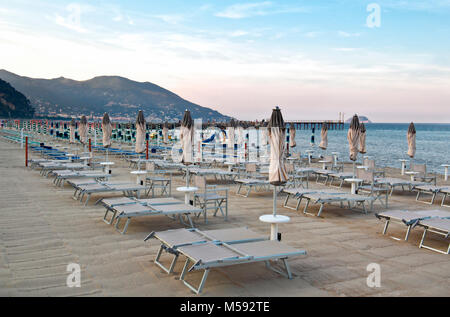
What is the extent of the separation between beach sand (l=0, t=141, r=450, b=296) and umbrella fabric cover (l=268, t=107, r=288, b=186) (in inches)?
46.4

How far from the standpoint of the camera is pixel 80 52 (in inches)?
1017

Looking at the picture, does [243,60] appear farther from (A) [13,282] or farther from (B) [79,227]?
(A) [13,282]

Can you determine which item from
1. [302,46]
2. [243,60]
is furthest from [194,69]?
[302,46]

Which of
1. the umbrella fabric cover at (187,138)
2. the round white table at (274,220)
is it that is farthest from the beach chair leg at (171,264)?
the umbrella fabric cover at (187,138)

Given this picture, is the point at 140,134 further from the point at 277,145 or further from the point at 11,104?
the point at 11,104

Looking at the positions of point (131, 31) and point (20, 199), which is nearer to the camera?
point (20, 199)

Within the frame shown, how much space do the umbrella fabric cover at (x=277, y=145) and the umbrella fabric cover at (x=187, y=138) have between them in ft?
10.2

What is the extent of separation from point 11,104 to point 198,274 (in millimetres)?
118963

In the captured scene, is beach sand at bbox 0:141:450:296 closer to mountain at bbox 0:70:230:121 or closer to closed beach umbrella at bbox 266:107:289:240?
closed beach umbrella at bbox 266:107:289:240

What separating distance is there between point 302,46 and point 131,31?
1016cm

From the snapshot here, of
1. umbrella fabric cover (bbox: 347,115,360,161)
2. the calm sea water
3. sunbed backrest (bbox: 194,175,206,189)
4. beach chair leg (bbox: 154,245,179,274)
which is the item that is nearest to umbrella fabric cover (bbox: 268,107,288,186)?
beach chair leg (bbox: 154,245,179,274)

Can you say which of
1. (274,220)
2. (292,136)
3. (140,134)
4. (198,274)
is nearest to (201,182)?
(274,220)

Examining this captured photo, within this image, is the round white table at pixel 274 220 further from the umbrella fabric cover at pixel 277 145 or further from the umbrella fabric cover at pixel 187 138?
the umbrella fabric cover at pixel 187 138

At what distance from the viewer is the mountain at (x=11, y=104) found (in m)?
105
